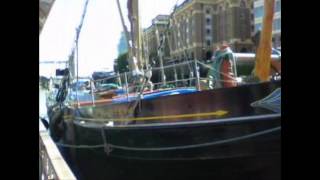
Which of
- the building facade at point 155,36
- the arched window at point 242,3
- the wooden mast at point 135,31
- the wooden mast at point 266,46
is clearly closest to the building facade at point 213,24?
the arched window at point 242,3

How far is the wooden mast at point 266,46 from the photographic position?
17.4 feet

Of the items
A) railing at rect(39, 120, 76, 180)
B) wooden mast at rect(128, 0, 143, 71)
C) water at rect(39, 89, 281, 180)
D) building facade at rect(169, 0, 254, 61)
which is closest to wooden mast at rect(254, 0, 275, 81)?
water at rect(39, 89, 281, 180)

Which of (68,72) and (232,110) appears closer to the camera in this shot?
(232,110)

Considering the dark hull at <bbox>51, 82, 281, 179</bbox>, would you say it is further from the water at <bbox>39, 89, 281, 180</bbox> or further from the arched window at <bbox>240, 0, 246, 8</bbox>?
the arched window at <bbox>240, 0, 246, 8</bbox>

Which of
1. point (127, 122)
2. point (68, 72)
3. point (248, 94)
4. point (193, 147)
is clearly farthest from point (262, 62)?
point (68, 72)

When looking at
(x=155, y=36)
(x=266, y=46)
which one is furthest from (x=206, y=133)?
(x=155, y=36)

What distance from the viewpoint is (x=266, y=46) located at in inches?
209

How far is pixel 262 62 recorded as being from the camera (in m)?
5.39

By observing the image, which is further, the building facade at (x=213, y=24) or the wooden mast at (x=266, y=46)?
the building facade at (x=213, y=24)

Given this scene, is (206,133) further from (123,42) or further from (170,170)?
(123,42)

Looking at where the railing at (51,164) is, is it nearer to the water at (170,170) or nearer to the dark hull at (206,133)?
the water at (170,170)

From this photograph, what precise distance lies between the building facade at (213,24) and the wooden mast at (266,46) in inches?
2311
